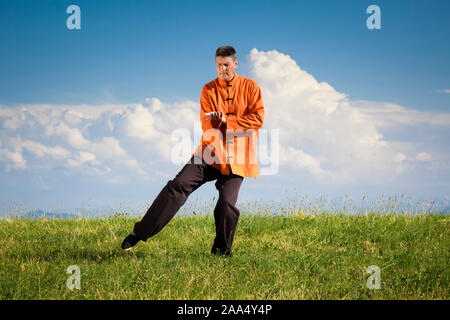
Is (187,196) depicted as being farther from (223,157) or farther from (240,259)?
(240,259)

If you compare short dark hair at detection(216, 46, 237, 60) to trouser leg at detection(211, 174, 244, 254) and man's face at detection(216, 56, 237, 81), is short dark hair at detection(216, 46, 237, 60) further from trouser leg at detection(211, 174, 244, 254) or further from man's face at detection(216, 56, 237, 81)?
trouser leg at detection(211, 174, 244, 254)

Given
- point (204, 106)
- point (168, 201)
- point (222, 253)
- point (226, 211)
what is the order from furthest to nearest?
point (204, 106) → point (222, 253) → point (226, 211) → point (168, 201)

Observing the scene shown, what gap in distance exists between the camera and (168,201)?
4992mm

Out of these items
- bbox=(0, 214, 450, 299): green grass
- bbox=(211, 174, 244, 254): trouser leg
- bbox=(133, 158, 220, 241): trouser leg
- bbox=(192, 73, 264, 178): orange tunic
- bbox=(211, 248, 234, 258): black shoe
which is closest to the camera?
bbox=(0, 214, 450, 299): green grass

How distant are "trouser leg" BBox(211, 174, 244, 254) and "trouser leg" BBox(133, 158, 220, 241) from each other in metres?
0.36

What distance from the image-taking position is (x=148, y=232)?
16.7ft

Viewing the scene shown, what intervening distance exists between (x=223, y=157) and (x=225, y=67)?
126 cm

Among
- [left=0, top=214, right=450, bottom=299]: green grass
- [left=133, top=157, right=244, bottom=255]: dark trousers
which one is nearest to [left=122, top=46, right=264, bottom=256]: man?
[left=133, top=157, right=244, bottom=255]: dark trousers

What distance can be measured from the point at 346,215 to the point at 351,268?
3.56 meters

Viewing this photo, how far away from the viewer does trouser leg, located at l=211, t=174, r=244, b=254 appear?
16.8 feet

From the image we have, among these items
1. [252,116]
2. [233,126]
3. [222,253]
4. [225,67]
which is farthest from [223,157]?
[222,253]

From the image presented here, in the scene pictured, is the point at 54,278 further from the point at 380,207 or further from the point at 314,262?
the point at 380,207

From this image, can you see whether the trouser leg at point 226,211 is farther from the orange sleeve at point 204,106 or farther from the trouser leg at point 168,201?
the orange sleeve at point 204,106
